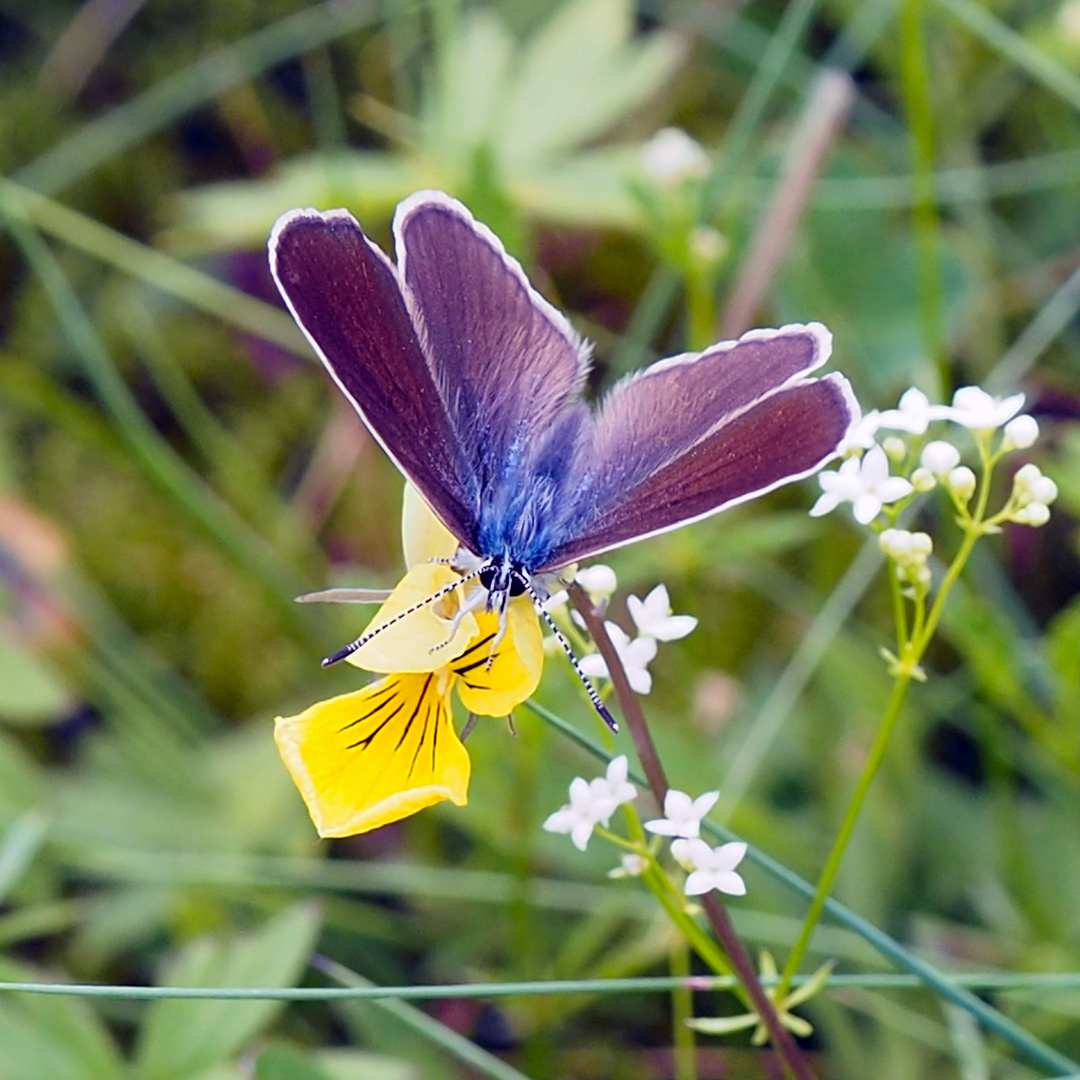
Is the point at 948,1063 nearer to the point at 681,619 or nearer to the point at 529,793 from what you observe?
the point at 529,793

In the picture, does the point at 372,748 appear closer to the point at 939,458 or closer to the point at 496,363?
the point at 496,363

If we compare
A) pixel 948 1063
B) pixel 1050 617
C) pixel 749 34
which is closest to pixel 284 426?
pixel 749 34

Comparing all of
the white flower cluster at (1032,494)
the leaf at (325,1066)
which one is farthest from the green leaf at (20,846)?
the white flower cluster at (1032,494)

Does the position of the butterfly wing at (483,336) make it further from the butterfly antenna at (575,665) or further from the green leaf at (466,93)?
the green leaf at (466,93)

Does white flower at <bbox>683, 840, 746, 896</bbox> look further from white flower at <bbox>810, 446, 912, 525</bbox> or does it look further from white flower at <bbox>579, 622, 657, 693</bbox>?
white flower at <bbox>810, 446, 912, 525</bbox>

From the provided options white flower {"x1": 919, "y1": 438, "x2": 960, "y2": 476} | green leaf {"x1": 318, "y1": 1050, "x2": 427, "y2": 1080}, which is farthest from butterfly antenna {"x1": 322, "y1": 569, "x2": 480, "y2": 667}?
green leaf {"x1": 318, "y1": 1050, "x2": 427, "y2": 1080}
